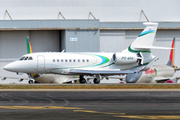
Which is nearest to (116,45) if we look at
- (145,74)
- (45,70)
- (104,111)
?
(145,74)

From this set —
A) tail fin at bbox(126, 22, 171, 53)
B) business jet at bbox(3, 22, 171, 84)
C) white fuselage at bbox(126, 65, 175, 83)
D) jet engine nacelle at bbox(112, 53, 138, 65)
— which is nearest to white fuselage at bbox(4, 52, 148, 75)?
business jet at bbox(3, 22, 171, 84)

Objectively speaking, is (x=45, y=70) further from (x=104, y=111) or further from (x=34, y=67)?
(x=104, y=111)

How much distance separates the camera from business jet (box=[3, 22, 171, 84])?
33.5m

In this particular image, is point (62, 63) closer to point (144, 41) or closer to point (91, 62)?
point (91, 62)

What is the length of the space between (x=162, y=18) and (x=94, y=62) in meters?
15.5

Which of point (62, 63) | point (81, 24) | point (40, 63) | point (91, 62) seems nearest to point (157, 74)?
point (91, 62)

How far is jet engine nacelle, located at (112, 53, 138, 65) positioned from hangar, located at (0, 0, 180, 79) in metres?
8.31

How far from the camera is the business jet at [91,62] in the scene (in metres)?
33.5

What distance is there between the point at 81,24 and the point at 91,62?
9.24 meters

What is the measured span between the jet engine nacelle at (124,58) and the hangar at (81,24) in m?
8.31

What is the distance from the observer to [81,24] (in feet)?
140

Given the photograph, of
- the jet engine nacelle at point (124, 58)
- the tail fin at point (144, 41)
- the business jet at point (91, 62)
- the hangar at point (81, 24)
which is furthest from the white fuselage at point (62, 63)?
the hangar at point (81, 24)

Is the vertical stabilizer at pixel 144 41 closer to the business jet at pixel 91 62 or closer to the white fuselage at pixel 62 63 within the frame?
the business jet at pixel 91 62

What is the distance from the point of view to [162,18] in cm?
4591
